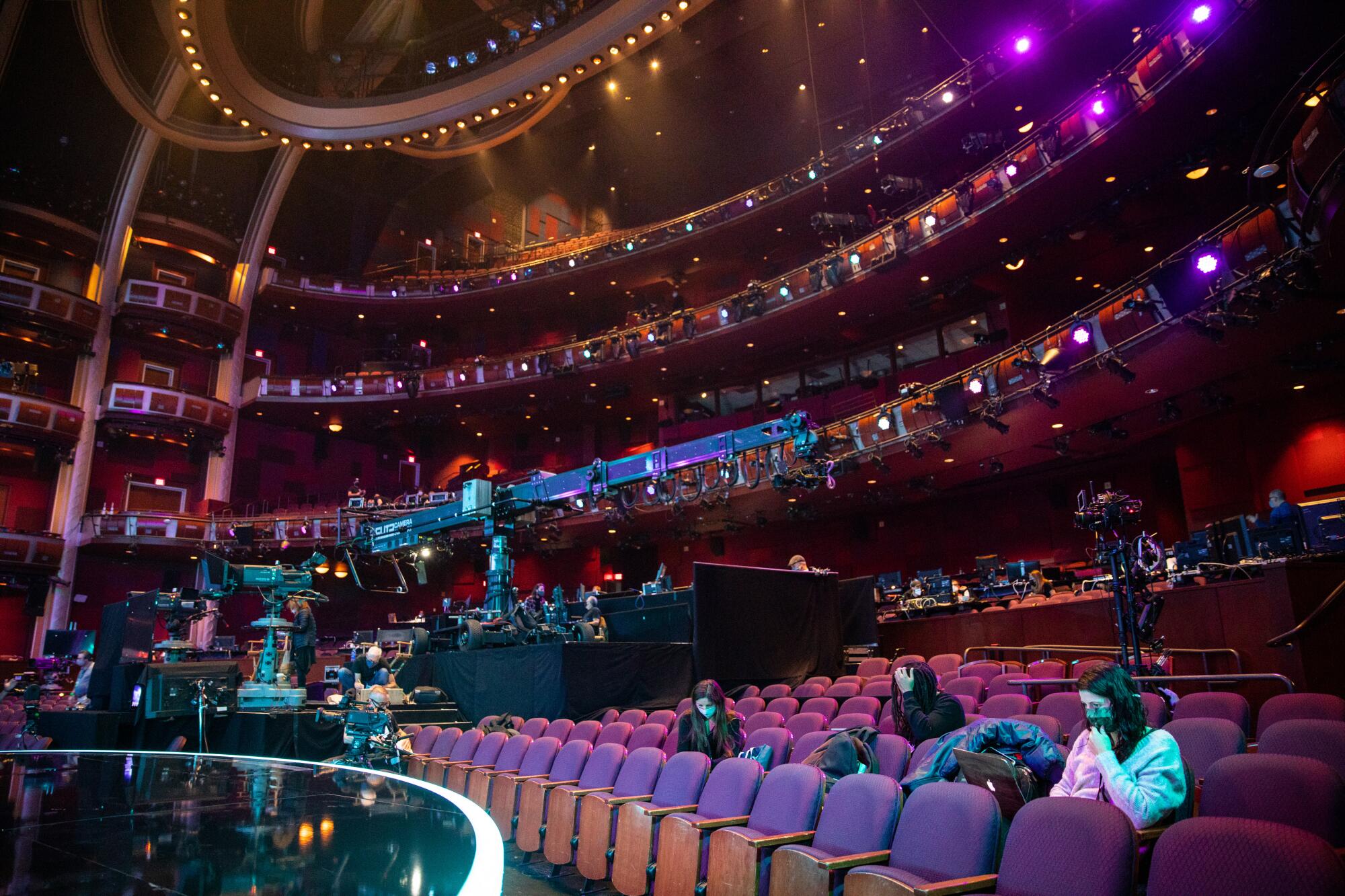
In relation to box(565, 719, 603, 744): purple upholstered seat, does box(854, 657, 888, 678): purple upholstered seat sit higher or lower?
higher

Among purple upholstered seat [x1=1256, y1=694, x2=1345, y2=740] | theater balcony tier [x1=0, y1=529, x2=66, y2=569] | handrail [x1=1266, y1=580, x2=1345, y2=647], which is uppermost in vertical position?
theater balcony tier [x1=0, y1=529, x2=66, y2=569]

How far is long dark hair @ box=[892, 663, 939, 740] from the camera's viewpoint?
439 cm

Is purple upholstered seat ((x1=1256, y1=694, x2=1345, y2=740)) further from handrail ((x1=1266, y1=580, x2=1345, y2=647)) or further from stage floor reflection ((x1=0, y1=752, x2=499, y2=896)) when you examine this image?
stage floor reflection ((x1=0, y1=752, x2=499, y2=896))

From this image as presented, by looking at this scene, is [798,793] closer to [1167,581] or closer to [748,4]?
[1167,581]

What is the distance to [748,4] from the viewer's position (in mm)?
22828

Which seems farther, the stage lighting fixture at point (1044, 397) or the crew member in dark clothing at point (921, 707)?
the stage lighting fixture at point (1044, 397)

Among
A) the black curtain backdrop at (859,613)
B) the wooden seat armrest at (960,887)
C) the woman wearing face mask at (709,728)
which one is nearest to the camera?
the wooden seat armrest at (960,887)

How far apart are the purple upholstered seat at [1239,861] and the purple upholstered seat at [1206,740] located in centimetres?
138

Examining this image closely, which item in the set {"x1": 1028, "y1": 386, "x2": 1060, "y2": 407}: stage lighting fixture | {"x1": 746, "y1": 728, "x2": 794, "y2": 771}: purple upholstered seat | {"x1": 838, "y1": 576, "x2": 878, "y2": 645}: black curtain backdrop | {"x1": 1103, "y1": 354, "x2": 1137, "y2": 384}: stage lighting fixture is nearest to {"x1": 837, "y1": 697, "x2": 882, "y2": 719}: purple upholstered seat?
{"x1": 746, "y1": 728, "x2": 794, "y2": 771}: purple upholstered seat

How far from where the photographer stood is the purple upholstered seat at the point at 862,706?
6.34m

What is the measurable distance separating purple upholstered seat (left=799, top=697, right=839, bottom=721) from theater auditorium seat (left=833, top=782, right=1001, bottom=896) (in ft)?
11.0

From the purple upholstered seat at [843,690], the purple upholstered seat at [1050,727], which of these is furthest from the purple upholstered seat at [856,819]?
the purple upholstered seat at [843,690]

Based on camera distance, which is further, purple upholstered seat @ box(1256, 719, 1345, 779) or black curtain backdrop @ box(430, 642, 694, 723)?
black curtain backdrop @ box(430, 642, 694, 723)

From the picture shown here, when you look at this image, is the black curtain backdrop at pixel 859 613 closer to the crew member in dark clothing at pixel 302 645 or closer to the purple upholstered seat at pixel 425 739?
the purple upholstered seat at pixel 425 739
